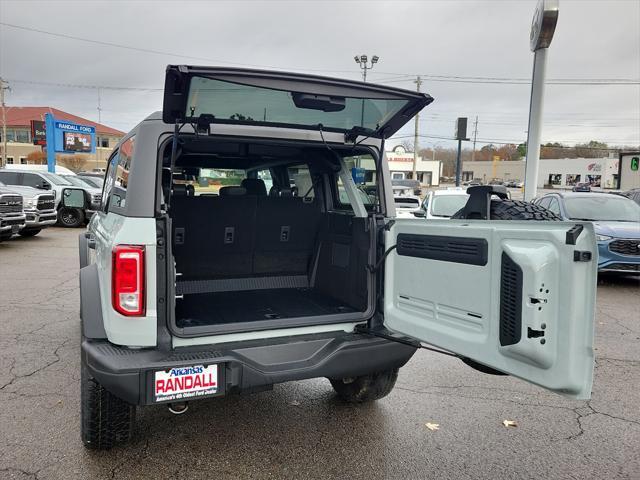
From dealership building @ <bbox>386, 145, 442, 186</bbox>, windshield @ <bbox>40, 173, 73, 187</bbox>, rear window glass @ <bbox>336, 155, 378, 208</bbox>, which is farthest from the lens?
dealership building @ <bbox>386, 145, 442, 186</bbox>

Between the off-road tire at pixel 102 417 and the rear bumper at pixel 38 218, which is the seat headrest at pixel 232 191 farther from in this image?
the rear bumper at pixel 38 218

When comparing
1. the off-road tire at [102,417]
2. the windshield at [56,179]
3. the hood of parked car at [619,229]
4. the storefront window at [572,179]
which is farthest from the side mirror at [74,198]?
the storefront window at [572,179]

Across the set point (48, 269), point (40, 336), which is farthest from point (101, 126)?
point (40, 336)

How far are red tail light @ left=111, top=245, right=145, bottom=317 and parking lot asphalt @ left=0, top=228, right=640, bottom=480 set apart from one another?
0.98 meters

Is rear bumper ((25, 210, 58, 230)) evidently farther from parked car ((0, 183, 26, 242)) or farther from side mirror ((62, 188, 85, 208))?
side mirror ((62, 188, 85, 208))

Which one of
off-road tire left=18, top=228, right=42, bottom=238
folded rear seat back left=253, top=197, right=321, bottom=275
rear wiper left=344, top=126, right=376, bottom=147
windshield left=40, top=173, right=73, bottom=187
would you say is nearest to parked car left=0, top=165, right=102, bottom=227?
windshield left=40, top=173, right=73, bottom=187

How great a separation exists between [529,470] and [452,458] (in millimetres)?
432

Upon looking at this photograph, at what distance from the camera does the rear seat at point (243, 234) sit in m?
4.07

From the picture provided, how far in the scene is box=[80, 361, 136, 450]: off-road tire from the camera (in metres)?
2.72

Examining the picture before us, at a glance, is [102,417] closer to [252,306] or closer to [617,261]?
[252,306]

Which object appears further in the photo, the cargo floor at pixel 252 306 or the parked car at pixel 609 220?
the parked car at pixel 609 220

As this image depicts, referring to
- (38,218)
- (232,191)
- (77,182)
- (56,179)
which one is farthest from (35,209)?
(232,191)

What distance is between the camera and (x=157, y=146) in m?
2.70

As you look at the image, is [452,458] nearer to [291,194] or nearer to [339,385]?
[339,385]
